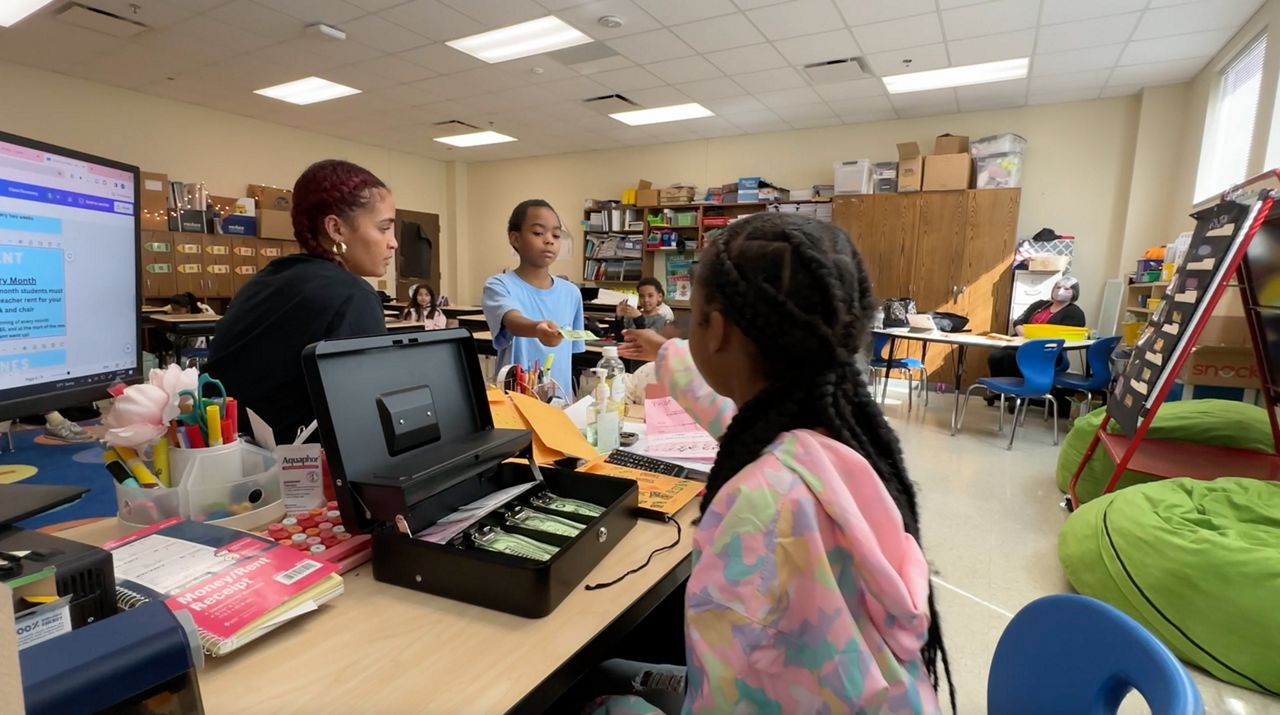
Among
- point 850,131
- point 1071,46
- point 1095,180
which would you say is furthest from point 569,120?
point 1095,180

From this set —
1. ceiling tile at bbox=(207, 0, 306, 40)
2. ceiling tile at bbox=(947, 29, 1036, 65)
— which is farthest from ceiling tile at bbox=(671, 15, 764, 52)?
ceiling tile at bbox=(207, 0, 306, 40)

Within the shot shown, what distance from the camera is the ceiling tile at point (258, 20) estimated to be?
4265mm

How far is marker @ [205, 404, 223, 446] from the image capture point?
3.00 ft

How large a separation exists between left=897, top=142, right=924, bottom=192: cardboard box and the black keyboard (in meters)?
6.09

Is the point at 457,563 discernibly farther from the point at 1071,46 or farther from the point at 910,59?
the point at 1071,46

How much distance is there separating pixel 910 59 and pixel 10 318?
5.55 m

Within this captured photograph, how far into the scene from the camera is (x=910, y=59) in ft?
16.0

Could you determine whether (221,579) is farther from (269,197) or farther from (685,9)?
(269,197)

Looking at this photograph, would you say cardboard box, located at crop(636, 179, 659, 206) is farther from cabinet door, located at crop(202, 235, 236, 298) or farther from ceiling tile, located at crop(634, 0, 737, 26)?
cabinet door, located at crop(202, 235, 236, 298)

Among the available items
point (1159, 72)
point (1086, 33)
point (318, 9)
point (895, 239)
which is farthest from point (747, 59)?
point (1159, 72)

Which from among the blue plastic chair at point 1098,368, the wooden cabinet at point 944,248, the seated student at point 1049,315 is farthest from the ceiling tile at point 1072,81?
the blue plastic chair at point 1098,368

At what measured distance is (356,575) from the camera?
0.83m

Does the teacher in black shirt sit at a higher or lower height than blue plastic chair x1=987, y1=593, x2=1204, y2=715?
higher

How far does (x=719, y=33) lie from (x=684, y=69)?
2.63 feet
